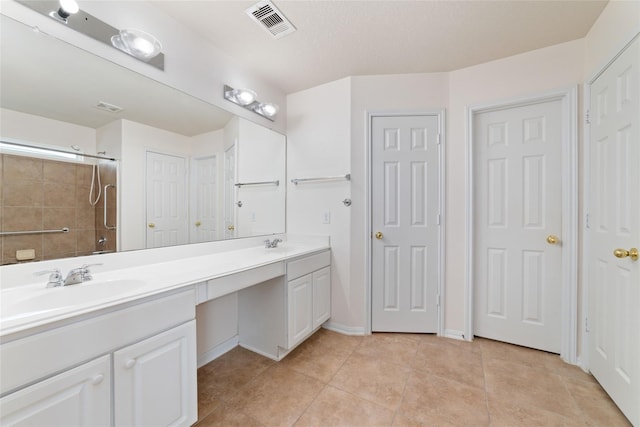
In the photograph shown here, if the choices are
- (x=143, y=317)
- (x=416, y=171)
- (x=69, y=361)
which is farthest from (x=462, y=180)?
(x=69, y=361)

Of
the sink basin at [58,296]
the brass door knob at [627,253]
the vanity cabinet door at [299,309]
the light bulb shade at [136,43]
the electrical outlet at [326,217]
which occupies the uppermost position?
the light bulb shade at [136,43]

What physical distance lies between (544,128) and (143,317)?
2.88 metres

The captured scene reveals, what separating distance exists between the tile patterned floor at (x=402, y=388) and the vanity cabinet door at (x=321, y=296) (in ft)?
0.75

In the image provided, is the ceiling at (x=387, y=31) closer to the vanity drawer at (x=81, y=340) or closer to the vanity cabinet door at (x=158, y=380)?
the vanity drawer at (x=81, y=340)

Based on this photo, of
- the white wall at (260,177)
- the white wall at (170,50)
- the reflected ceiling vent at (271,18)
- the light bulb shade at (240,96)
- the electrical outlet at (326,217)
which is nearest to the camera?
the white wall at (170,50)

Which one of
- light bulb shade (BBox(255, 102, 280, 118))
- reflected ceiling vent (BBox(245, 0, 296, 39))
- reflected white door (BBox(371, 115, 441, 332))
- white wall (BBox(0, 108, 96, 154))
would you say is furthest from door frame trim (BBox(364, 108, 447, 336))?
white wall (BBox(0, 108, 96, 154))

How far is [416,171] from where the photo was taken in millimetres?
2273

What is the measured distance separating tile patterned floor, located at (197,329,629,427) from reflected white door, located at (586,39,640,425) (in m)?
0.24

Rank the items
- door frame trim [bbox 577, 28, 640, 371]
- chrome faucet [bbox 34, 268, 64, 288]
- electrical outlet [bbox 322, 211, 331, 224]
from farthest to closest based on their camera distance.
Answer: electrical outlet [bbox 322, 211, 331, 224] < door frame trim [bbox 577, 28, 640, 371] < chrome faucet [bbox 34, 268, 64, 288]

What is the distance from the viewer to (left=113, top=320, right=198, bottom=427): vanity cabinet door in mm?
981

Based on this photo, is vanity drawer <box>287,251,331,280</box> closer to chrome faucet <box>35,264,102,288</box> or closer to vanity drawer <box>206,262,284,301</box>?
vanity drawer <box>206,262,284,301</box>

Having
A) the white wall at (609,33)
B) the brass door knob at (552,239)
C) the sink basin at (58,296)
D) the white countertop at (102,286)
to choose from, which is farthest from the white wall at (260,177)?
the white wall at (609,33)

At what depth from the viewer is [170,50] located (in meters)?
1.58

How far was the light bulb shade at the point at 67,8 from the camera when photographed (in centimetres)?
112
